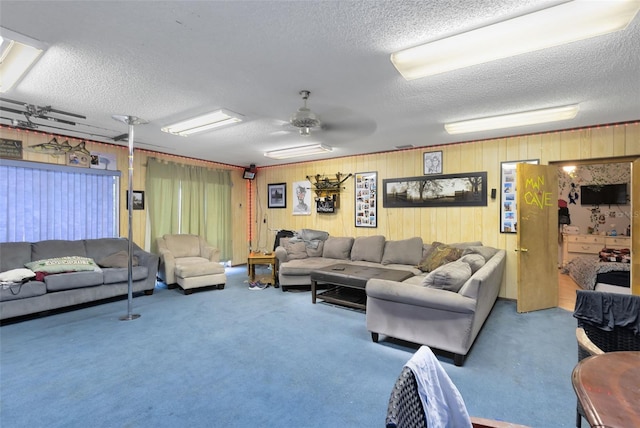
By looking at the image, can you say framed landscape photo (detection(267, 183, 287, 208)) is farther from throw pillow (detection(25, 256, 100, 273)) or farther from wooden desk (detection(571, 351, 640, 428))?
wooden desk (detection(571, 351, 640, 428))

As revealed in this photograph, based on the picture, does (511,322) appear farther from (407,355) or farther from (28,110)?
(28,110)

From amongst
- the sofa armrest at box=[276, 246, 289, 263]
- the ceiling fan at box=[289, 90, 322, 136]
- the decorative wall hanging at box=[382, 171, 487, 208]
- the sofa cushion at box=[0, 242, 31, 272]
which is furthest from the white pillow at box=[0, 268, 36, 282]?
the decorative wall hanging at box=[382, 171, 487, 208]

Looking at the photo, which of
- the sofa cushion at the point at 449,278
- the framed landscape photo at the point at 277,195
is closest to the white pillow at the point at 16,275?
the framed landscape photo at the point at 277,195

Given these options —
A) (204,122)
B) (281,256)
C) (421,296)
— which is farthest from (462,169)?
(204,122)

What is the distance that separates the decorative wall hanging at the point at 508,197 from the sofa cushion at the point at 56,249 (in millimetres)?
6271

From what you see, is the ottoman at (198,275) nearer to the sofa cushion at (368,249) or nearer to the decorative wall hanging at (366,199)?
the sofa cushion at (368,249)

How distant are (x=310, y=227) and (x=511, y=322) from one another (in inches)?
163

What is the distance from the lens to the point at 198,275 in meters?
4.81

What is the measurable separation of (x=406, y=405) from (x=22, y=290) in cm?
460

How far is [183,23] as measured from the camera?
183 cm

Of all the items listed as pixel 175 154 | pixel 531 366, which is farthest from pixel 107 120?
pixel 531 366

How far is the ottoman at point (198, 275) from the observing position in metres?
4.71

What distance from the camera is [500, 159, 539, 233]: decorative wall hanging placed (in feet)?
14.3

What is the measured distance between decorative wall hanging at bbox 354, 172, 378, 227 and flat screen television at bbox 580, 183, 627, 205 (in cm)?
507
